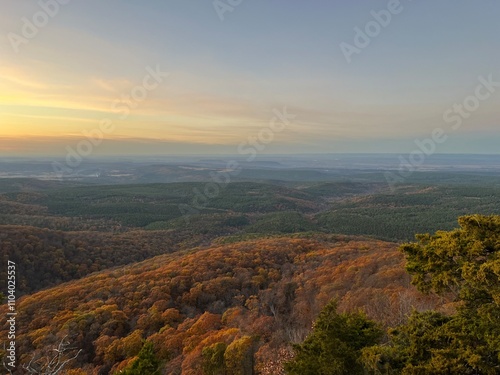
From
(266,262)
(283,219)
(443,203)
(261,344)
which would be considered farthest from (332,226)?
(261,344)

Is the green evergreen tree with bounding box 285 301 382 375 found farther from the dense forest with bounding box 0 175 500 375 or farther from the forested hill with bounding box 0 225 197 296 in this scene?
the forested hill with bounding box 0 225 197 296

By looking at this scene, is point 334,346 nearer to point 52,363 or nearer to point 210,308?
point 52,363

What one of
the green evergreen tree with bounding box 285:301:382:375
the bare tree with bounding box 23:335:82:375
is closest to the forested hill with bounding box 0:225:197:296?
the bare tree with bounding box 23:335:82:375

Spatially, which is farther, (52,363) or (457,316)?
(52,363)

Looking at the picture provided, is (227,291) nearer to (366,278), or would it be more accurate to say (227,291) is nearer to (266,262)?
(266,262)

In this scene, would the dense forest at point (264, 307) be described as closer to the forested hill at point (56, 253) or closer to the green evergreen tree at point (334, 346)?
the green evergreen tree at point (334, 346)

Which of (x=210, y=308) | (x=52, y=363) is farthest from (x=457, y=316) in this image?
(x=210, y=308)

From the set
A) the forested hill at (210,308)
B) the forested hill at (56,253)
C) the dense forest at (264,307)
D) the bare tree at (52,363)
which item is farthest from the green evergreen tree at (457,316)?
the forested hill at (56,253)

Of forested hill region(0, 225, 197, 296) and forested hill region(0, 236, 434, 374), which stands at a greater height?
forested hill region(0, 236, 434, 374)
